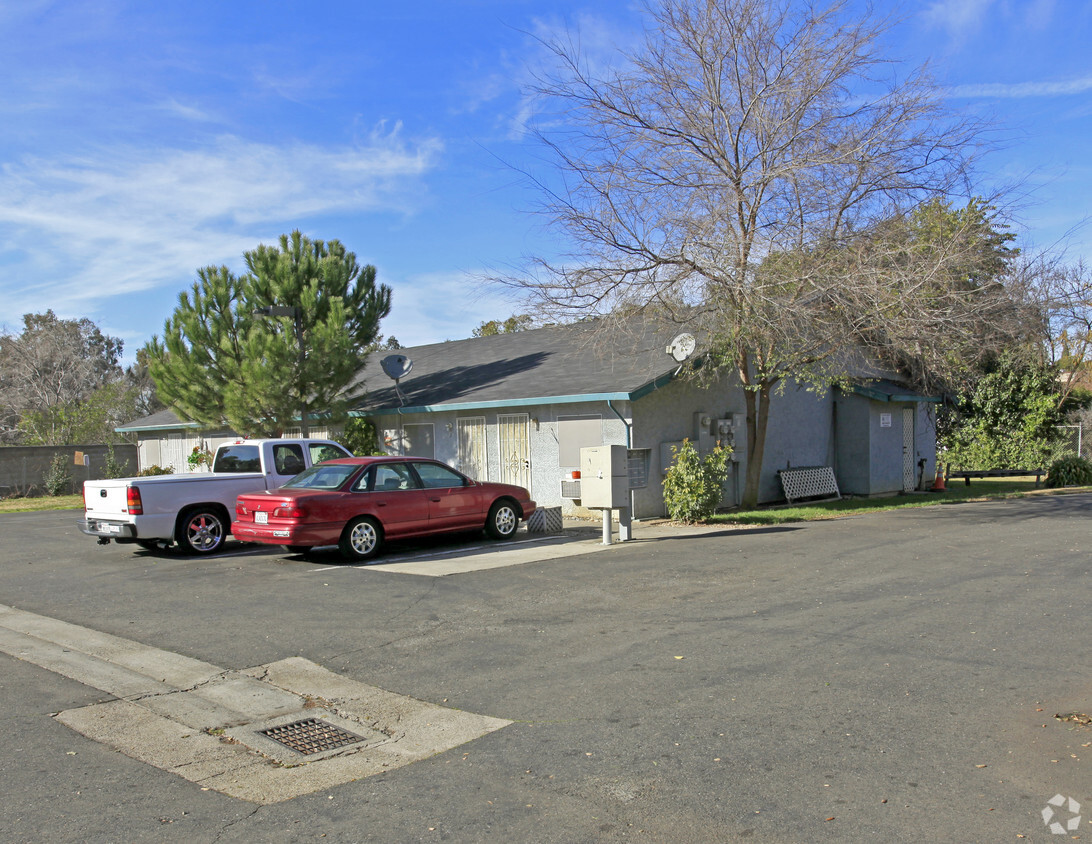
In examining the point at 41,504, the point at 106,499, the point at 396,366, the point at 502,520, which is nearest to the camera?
the point at 106,499

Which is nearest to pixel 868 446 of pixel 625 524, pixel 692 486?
pixel 692 486

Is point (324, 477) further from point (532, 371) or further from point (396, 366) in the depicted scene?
point (396, 366)

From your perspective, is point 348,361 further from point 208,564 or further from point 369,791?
point 369,791

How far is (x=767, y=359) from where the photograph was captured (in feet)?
56.6

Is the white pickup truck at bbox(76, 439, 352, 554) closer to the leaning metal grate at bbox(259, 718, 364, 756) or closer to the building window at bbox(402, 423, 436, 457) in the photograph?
the building window at bbox(402, 423, 436, 457)

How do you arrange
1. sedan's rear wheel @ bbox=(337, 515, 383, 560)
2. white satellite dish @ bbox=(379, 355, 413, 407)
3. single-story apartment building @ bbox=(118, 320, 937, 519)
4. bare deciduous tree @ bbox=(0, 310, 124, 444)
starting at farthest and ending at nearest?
bare deciduous tree @ bbox=(0, 310, 124, 444) → white satellite dish @ bbox=(379, 355, 413, 407) → single-story apartment building @ bbox=(118, 320, 937, 519) → sedan's rear wheel @ bbox=(337, 515, 383, 560)

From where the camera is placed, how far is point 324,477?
497 inches

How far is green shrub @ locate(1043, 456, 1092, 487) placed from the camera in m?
27.2

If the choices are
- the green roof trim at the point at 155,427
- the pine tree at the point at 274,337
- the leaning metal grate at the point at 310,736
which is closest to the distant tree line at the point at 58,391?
the green roof trim at the point at 155,427

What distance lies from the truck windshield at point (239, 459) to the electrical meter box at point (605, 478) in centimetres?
533

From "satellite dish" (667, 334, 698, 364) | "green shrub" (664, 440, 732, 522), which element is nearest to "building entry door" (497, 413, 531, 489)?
"green shrub" (664, 440, 732, 522)

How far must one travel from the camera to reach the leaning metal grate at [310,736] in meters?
5.36

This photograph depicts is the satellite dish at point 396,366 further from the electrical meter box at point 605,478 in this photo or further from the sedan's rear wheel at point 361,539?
the sedan's rear wheel at point 361,539

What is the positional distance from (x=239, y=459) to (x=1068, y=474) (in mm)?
25005
